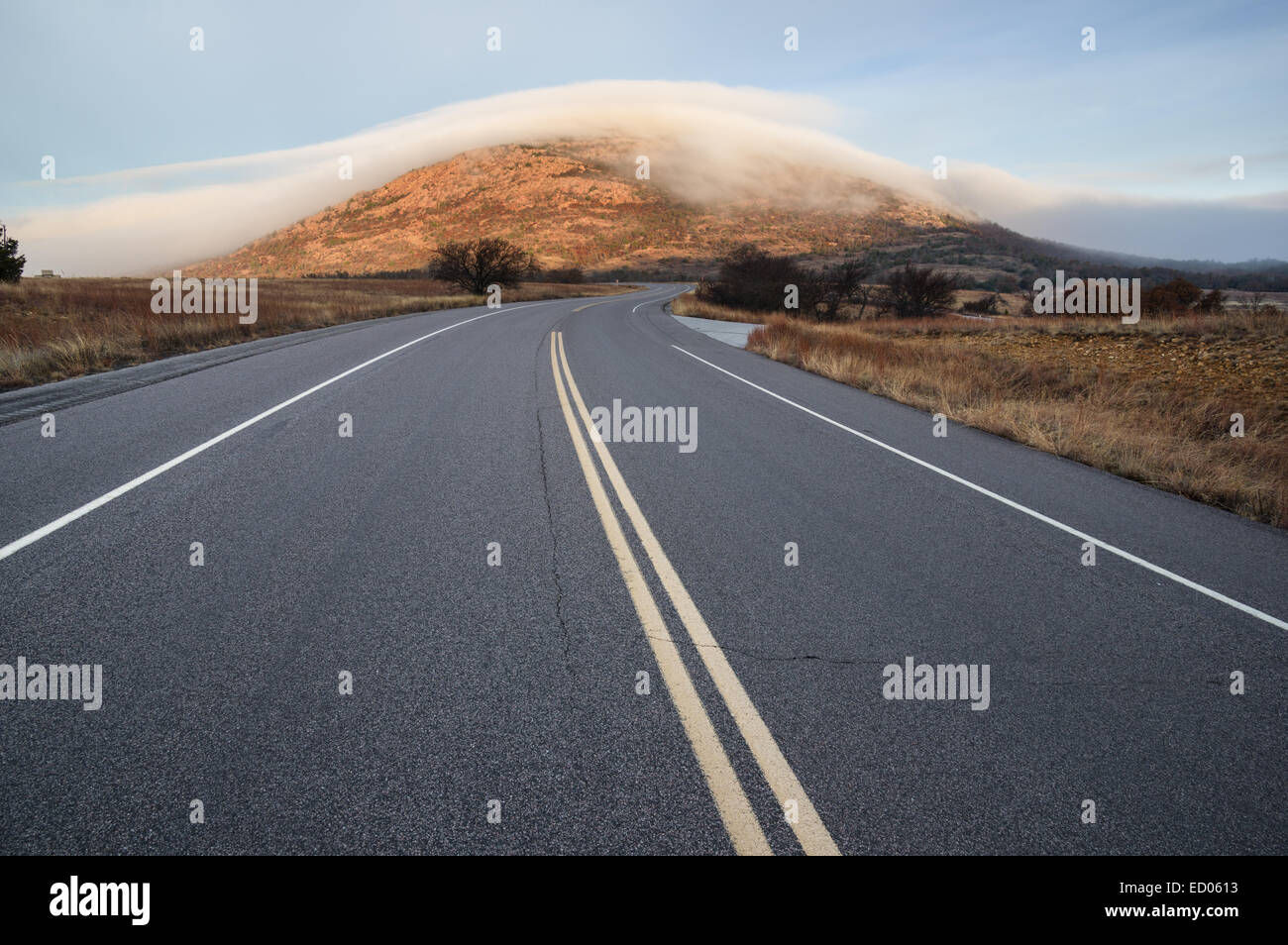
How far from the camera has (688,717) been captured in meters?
2.75

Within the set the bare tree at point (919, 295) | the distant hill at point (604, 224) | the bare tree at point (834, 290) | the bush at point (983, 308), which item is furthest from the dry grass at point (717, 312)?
the distant hill at point (604, 224)

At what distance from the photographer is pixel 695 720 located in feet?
8.95

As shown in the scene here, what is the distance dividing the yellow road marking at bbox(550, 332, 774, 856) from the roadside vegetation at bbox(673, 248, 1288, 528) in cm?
623

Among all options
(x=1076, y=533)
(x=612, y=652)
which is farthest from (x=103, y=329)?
(x=1076, y=533)

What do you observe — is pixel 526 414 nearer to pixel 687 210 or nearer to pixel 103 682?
pixel 103 682

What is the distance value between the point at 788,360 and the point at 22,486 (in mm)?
14691

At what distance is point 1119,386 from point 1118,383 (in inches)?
5.7

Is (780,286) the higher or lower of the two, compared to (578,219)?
lower

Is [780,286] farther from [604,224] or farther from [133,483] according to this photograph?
[604,224]

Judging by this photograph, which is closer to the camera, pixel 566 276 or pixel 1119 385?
pixel 1119 385

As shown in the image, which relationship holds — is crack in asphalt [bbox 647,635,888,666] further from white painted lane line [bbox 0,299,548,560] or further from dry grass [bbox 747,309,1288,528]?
dry grass [bbox 747,309,1288,528]

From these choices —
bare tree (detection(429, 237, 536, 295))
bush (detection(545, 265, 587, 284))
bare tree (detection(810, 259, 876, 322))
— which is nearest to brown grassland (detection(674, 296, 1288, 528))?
bare tree (detection(810, 259, 876, 322))

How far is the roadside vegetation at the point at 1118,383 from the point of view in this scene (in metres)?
7.54

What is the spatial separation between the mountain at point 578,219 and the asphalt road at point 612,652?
90627 millimetres
